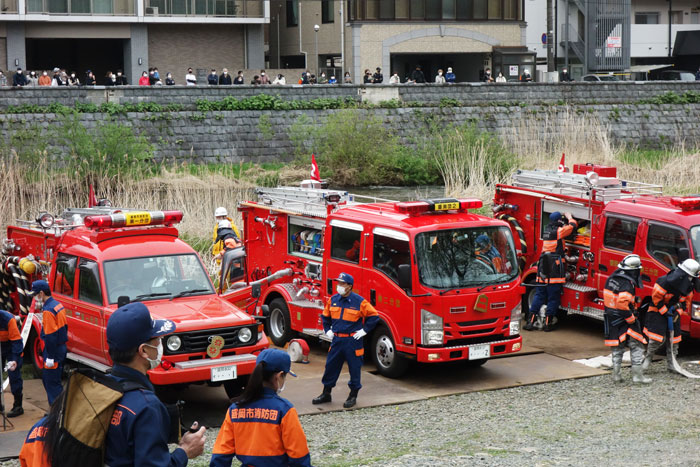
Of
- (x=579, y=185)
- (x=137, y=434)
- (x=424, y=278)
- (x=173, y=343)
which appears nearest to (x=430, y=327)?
(x=424, y=278)

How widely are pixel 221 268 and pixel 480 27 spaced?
4254cm

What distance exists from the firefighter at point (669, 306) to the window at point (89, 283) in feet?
22.4

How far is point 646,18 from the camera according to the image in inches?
2456

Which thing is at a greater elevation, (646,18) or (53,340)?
(646,18)

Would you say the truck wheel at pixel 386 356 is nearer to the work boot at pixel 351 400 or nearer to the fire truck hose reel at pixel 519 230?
the work boot at pixel 351 400

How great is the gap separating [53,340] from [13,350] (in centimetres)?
51

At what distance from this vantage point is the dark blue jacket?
4.62 metres

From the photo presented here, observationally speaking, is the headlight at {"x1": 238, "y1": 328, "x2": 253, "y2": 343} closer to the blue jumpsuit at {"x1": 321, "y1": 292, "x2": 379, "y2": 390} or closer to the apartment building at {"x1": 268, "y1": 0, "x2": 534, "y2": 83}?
the blue jumpsuit at {"x1": 321, "y1": 292, "x2": 379, "y2": 390}

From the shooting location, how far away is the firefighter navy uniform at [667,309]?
12.5m

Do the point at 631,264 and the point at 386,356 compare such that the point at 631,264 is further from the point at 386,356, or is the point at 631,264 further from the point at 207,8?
the point at 207,8

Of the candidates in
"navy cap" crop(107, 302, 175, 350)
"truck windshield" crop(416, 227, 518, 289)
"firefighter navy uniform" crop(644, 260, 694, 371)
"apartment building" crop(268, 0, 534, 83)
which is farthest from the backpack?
"apartment building" crop(268, 0, 534, 83)

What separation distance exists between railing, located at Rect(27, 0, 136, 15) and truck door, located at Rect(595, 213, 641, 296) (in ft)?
132

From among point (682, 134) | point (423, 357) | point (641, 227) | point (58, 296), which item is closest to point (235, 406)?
point (423, 357)

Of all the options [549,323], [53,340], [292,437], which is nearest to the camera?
[292,437]
